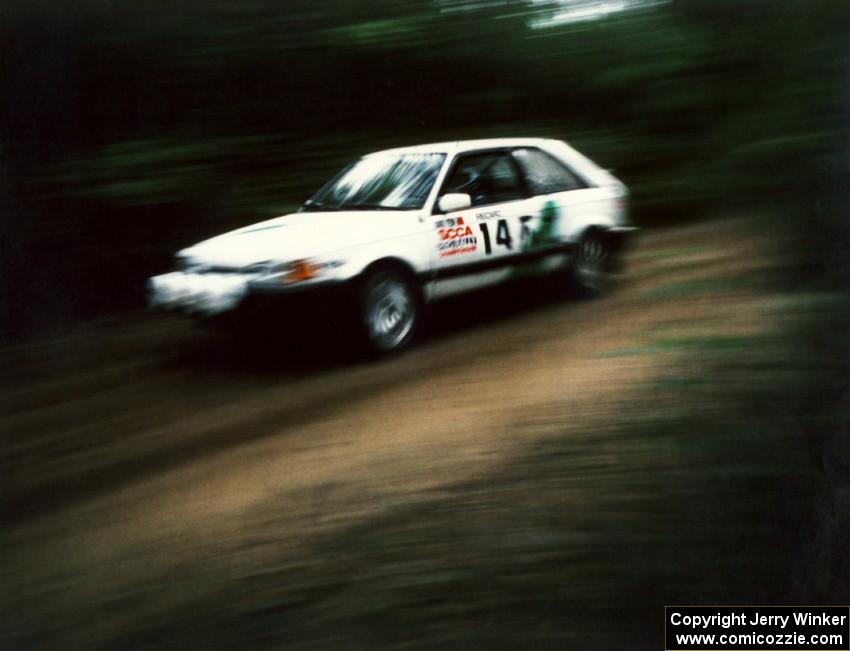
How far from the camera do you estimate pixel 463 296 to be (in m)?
4.40

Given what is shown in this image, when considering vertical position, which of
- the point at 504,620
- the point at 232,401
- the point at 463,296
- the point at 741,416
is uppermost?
the point at 463,296

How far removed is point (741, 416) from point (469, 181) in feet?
5.23

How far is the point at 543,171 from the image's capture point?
4.20 m

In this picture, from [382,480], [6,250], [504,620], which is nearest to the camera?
[504,620]

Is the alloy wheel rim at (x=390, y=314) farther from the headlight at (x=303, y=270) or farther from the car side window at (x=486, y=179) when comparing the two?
the car side window at (x=486, y=179)

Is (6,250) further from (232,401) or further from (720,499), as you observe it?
(720,499)

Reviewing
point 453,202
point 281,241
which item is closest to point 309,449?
point 281,241

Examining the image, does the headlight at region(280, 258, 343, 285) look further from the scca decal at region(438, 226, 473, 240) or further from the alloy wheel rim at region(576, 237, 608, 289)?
the alloy wheel rim at region(576, 237, 608, 289)

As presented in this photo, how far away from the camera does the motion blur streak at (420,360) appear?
3770 millimetres

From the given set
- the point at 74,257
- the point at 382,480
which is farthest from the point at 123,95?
the point at 382,480

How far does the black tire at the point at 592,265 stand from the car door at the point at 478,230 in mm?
292

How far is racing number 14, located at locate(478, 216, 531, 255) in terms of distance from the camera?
440 centimetres

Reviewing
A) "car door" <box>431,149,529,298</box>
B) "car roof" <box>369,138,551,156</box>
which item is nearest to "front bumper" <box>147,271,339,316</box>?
"car door" <box>431,149,529,298</box>

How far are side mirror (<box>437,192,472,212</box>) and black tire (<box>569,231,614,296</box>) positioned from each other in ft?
1.85
